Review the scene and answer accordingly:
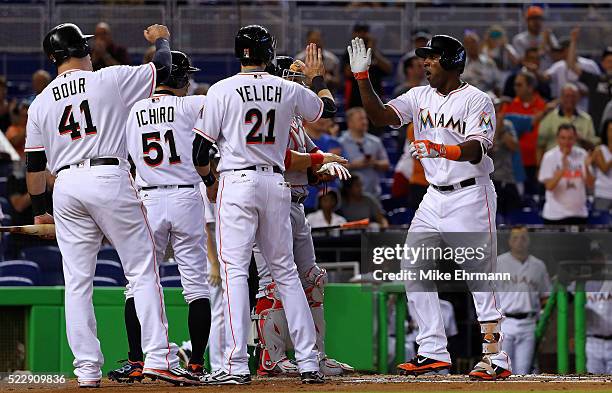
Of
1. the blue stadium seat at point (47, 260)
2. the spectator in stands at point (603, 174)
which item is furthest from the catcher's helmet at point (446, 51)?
the spectator in stands at point (603, 174)

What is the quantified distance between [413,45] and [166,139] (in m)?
7.48

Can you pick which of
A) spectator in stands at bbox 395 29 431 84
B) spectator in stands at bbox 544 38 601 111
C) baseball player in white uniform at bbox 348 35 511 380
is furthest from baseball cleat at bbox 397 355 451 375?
spectator in stands at bbox 544 38 601 111

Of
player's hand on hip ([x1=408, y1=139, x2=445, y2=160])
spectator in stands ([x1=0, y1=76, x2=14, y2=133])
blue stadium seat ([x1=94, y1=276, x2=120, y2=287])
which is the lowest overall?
blue stadium seat ([x1=94, y1=276, x2=120, y2=287])

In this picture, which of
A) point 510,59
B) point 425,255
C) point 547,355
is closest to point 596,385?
point 425,255

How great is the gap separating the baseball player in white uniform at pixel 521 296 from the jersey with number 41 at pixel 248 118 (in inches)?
165

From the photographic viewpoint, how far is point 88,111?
7.67 meters

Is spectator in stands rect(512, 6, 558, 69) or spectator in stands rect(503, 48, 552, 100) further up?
spectator in stands rect(512, 6, 558, 69)

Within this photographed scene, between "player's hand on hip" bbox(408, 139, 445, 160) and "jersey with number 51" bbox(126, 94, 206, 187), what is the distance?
157 cm

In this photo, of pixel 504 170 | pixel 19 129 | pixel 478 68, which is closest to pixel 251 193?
pixel 504 170

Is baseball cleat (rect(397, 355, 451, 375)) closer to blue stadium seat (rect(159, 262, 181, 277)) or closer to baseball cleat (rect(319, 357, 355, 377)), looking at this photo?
baseball cleat (rect(319, 357, 355, 377))

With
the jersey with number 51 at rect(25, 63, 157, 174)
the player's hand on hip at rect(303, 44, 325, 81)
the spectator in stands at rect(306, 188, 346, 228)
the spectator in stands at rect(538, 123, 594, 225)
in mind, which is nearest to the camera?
the jersey with number 51 at rect(25, 63, 157, 174)

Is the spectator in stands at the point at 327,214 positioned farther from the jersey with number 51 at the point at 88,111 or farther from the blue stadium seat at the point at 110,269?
the jersey with number 51 at the point at 88,111

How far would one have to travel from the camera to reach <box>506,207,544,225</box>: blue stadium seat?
13.6m

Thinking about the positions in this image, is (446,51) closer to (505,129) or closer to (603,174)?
(505,129)
